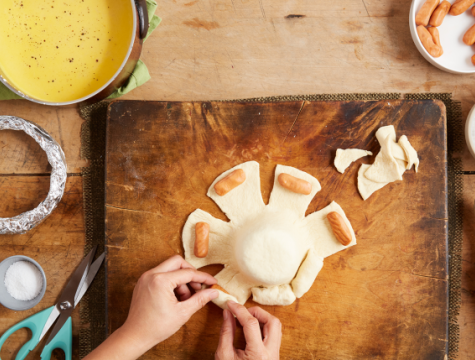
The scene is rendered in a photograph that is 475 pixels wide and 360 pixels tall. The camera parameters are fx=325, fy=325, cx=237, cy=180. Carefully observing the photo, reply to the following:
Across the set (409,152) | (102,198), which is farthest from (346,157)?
(102,198)

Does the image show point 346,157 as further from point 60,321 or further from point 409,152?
point 60,321

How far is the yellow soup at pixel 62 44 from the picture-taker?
4.15 ft

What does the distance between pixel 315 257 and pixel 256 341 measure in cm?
40

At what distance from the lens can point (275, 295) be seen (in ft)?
4.24

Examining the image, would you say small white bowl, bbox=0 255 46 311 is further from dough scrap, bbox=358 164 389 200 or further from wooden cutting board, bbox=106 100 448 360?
dough scrap, bbox=358 164 389 200

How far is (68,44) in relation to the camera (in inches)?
50.2

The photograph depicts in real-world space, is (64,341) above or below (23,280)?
below

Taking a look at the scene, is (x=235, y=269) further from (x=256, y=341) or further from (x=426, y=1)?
(x=426, y=1)

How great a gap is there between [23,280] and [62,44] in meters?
1.01

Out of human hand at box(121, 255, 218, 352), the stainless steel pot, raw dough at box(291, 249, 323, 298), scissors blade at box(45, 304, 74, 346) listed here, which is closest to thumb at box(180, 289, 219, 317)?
human hand at box(121, 255, 218, 352)

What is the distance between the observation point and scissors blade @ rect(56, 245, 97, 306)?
1.40m

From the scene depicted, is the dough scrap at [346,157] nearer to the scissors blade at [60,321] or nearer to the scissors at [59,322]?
the scissors at [59,322]

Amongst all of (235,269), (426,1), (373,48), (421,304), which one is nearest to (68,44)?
(235,269)

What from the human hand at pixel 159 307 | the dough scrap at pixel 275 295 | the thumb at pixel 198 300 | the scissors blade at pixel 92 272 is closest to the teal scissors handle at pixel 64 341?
the scissors blade at pixel 92 272
